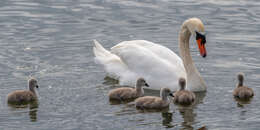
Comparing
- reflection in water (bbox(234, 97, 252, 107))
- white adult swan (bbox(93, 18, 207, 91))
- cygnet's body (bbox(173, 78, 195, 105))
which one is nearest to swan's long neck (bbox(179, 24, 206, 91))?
white adult swan (bbox(93, 18, 207, 91))

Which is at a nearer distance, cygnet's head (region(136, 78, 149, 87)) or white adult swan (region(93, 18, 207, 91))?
cygnet's head (region(136, 78, 149, 87))

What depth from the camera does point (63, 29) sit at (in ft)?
60.4

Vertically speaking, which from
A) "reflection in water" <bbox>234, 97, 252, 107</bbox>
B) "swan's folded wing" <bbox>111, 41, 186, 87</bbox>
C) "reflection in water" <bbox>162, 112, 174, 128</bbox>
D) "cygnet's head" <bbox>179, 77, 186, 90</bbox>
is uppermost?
"swan's folded wing" <bbox>111, 41, 186, 87</bbox>

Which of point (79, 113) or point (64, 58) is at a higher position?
point (64, 58)

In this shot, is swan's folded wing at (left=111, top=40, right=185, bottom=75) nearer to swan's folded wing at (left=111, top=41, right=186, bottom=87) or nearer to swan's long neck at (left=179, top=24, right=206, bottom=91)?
swan's folded wing at (left=111, top=41, right=186, bottom=87)

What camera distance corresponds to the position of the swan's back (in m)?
12.2

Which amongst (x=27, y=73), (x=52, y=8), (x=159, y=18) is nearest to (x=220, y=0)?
(x=159, y=18)

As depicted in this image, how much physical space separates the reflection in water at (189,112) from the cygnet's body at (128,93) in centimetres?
93

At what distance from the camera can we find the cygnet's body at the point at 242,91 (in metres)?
12.7

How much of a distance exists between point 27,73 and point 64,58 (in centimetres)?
146

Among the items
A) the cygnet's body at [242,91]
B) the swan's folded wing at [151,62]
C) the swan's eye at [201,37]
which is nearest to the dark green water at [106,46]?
the cygnet's body at [242,91]

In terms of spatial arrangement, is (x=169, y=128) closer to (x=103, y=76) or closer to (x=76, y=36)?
(x=103, y=76)

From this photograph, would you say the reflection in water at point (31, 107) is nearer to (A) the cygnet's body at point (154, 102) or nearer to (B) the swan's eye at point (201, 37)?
(A) the cygnet's body at point (154, 102)

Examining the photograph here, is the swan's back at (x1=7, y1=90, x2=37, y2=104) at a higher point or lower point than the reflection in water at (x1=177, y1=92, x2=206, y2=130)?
higher
